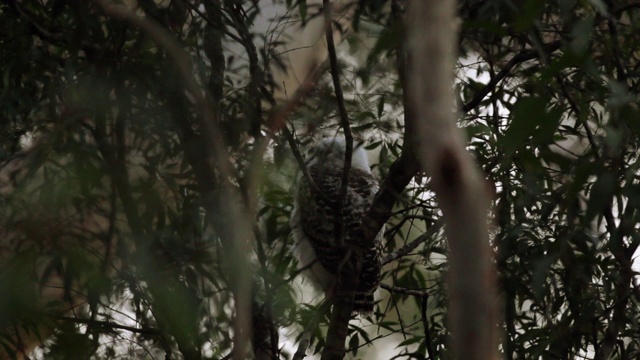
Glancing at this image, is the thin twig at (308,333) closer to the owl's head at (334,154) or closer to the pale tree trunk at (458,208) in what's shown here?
the owl's head at (334,154)

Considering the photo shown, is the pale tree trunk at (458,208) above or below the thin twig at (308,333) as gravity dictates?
below

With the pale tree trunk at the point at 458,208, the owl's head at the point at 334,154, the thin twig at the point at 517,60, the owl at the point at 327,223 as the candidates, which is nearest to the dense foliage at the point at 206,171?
the thin twig at the point at 517,60

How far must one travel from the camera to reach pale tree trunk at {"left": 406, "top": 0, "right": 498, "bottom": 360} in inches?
28.6

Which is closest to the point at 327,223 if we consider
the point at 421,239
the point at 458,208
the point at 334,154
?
the point at 334,154

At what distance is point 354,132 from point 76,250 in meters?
0.92

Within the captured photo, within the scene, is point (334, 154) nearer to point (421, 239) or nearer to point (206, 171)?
point (421, 239)

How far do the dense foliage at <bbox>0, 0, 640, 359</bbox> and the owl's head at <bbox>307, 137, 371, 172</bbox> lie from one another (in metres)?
0.46

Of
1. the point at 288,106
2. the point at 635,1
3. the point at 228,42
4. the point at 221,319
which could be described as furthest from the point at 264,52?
the point at 635,1

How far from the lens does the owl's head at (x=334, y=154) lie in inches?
123

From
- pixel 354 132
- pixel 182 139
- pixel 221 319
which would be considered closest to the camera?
pixel 182 139

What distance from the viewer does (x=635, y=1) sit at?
2043mm

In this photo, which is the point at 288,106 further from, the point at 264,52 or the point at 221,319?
the point at 221,319

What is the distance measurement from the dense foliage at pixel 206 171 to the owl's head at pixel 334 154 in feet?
1.50

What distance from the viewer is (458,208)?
0.75m
